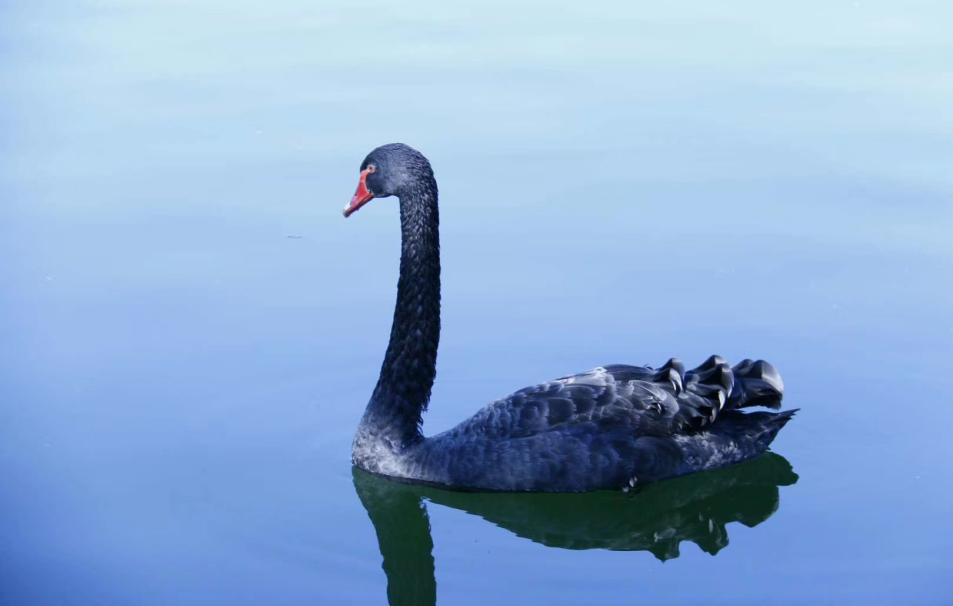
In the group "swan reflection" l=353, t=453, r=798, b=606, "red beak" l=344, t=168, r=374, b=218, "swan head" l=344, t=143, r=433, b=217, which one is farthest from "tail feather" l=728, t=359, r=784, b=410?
"red beak" l=344, t=168, r=374, b=218

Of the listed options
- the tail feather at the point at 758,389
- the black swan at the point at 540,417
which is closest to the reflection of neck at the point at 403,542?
the black swan at the point at 540,417

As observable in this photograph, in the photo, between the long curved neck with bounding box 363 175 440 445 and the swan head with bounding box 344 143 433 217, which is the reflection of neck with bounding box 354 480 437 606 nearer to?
the long curved neck with bounding box 363 175 440 445

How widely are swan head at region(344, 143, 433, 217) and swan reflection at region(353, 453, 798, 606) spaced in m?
1.18

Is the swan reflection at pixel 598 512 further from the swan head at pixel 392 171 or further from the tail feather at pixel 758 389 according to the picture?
the swan head at pixel 392 171

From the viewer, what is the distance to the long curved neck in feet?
19.8

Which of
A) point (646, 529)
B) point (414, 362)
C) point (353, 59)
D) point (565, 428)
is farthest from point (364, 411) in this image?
point (353, 59)

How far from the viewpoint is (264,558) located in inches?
210

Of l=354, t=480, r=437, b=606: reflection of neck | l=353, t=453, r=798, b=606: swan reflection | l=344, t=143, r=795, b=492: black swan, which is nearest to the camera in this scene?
l=354, t=480, r=437, b=606: reflection of neck

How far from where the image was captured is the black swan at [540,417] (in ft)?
19.0

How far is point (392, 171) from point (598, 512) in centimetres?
163

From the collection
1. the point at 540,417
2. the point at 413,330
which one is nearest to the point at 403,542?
the point at 540,417

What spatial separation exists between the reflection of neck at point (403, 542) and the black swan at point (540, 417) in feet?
0.37

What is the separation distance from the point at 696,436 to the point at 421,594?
4.60 feet

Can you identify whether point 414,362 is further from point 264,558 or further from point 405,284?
point 264,558
